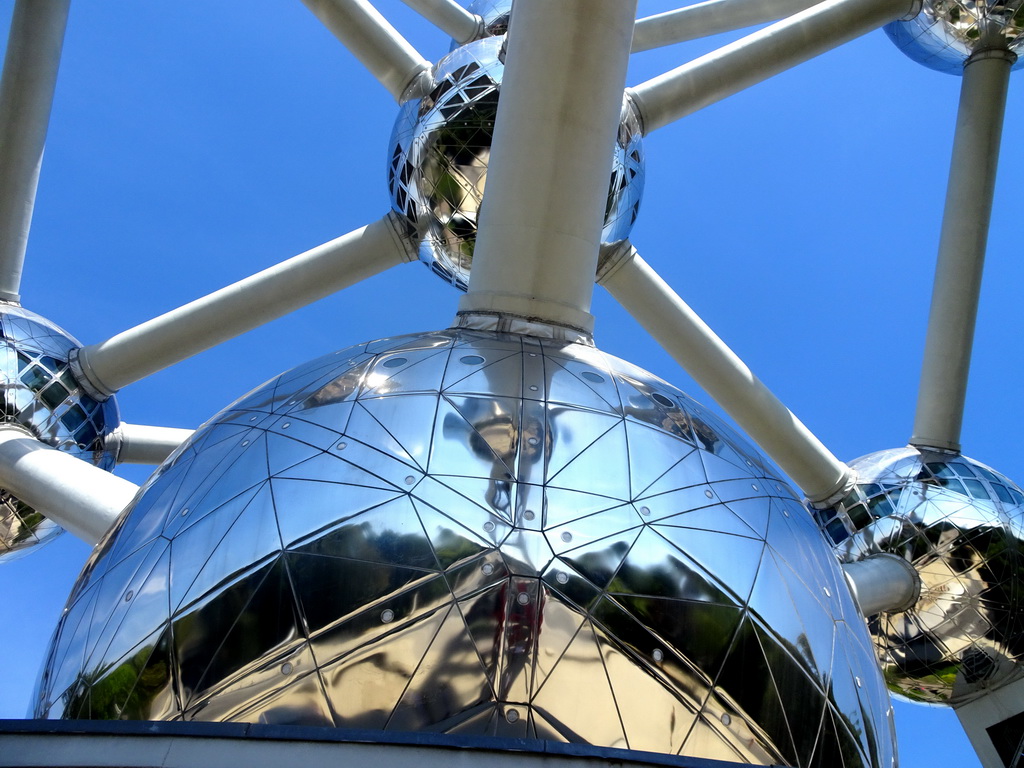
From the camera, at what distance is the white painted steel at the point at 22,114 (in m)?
8.48

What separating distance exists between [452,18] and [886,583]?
6.62 m

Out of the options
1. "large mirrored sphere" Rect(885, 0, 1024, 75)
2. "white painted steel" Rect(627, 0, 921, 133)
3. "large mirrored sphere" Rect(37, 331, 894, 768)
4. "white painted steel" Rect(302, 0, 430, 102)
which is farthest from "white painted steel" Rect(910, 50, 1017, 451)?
"large mirrored sphere" Rect(37, 331, 894, 768)

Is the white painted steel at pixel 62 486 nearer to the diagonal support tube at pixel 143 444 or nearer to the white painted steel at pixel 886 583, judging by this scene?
the diagonal support tube at pixel 143 444

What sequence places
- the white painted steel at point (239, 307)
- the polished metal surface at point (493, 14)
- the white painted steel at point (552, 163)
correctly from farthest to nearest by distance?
1. the polished metal surface at point (493, 14)
2. the white painted steel at point (239, 307)
3. the white painted steel at point (552, 163)

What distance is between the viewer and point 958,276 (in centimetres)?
984

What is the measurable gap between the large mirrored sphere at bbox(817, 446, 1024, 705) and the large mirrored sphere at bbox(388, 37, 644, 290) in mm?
3027

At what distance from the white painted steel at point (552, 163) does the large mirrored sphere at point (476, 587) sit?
1.35 meters

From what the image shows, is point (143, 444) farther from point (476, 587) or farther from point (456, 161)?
point (476, 587)

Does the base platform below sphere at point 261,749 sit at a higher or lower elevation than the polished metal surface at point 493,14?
lower

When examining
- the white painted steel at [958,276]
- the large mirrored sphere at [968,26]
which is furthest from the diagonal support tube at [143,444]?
the large mirrored sphere at [968,26]

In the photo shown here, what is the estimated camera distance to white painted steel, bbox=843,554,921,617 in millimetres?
8273

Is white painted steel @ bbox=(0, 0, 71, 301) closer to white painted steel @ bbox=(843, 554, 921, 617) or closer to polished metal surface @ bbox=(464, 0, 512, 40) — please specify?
polished metal surface @ bbox=(464, 0, 512, 40)

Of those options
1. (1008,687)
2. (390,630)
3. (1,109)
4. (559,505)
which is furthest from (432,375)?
(1008,687)

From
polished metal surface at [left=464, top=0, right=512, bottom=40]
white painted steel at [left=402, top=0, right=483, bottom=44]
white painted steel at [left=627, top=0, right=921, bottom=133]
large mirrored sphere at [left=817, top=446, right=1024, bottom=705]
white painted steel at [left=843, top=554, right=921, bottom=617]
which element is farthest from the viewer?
white painted steel at [left=402, top=0, right=483, bottom=44]
